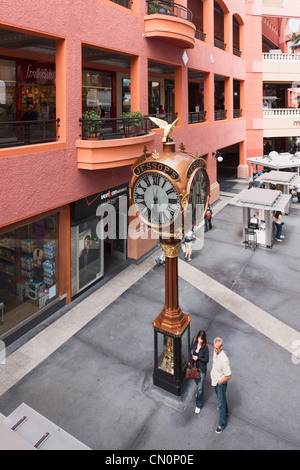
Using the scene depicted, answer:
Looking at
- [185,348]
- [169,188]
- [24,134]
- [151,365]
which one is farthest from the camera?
[24,134]

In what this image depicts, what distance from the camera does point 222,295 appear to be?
12953mm

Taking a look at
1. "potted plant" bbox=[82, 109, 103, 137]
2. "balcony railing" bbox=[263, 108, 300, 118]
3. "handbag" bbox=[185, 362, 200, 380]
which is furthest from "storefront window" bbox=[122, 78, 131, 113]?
"balcony railing" bbox=[263, 108, 300, 118]

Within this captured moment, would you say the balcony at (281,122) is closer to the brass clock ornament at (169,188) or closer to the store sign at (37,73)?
the store sign at (37,73)

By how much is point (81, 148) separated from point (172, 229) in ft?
18.1

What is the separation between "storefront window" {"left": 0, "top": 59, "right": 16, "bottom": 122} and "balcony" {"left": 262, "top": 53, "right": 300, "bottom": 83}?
27.3 meters

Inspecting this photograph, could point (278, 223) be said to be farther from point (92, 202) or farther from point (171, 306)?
point (171, 306)

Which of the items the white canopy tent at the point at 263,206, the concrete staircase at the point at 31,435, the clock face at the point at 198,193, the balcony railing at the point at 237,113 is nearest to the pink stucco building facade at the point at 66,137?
the clock face at the point at 198,193

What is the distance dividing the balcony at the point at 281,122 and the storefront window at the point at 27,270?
28.3 meters

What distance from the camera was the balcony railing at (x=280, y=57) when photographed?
3257 cm

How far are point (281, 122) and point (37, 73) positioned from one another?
27.7 meters

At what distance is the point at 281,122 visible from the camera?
111ft

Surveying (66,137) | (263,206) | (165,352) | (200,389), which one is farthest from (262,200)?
(200,389)
